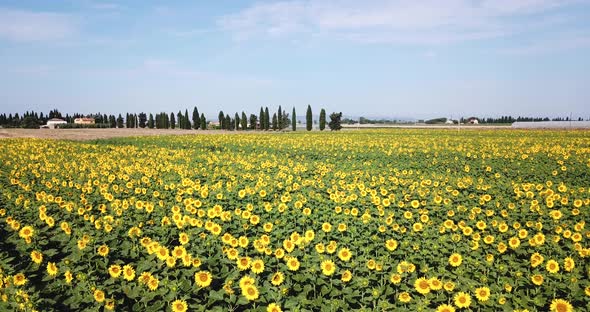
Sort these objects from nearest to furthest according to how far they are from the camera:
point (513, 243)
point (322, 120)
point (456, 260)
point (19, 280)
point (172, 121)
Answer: point (19, 280), point (456, 260), point (513, 243), point (322, 120), point (172, 121)

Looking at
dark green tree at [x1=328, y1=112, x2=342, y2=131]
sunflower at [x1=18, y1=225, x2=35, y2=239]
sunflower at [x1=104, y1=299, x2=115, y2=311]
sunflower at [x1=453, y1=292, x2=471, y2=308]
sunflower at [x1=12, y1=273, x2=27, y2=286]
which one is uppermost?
dark green tree at [x1=328, y1=112, x2=342, y2=131]

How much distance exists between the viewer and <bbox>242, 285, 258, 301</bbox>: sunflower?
3605 mm

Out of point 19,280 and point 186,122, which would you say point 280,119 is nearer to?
point 186,122

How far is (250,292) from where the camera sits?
3660 mm

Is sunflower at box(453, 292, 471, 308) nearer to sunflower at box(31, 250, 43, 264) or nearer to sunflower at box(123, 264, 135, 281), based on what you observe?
sunflower at box(123, 264, 135, 281)

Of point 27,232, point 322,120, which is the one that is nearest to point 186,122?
point 322,120

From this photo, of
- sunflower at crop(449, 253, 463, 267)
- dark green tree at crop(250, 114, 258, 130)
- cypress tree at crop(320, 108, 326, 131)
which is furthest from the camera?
dark green tree at crop(250, 114, 258, 130)

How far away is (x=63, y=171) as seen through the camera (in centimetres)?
1073

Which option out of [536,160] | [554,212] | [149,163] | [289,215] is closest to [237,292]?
[289,215]

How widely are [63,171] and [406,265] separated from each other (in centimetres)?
1006

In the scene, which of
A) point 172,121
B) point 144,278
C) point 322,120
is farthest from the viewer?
point 172,121

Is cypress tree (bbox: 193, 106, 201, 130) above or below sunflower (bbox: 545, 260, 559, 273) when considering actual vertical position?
above

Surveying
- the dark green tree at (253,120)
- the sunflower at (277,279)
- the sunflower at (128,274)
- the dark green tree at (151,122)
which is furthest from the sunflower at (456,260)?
the dark green tree at (151,122)

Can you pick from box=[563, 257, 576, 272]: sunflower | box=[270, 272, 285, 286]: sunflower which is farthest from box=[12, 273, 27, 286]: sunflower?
box=[563, 257, 576, 272]: sunflower
